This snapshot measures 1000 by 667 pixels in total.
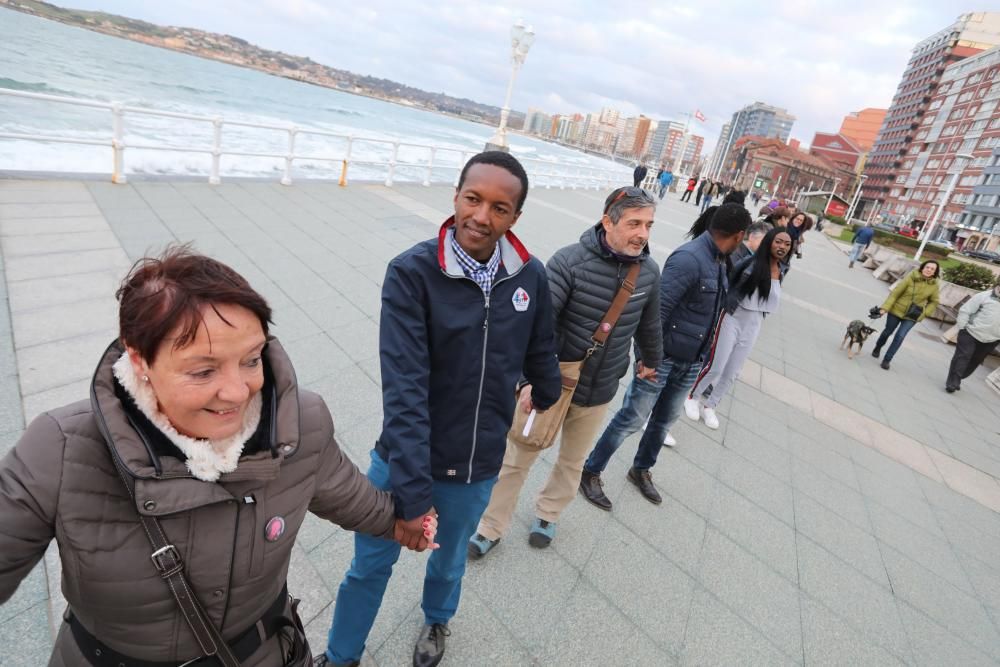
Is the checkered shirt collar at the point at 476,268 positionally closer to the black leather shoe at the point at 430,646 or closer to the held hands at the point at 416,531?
the held hands at the point at 416,531

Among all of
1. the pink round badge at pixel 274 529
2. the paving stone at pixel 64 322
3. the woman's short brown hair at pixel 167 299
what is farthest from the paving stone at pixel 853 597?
the paving stone at pixel 64 322

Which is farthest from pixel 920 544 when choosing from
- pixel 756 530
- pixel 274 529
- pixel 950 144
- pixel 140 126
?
pixel 950 144

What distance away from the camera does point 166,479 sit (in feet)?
2.82

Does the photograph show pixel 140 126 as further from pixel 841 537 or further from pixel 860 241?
pixel 860 241

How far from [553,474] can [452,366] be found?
54.8 inches

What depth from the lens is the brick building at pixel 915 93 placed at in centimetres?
7081

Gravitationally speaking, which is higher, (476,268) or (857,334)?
(476,268)

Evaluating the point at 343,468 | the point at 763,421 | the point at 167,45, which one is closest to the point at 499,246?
the point at 343,468

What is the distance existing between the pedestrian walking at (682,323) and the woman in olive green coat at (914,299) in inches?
227

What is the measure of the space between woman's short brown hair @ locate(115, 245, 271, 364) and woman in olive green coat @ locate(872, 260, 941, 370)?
862 centimetres

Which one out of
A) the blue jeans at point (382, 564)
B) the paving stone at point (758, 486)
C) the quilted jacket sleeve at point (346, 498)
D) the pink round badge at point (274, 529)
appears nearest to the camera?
the pink round badge at point (274, 529)

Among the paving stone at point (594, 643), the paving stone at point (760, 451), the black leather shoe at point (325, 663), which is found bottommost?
the paving stone at point (594, 643)

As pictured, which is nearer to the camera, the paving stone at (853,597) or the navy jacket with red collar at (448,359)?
the navy jacket with red collar at (448,359)

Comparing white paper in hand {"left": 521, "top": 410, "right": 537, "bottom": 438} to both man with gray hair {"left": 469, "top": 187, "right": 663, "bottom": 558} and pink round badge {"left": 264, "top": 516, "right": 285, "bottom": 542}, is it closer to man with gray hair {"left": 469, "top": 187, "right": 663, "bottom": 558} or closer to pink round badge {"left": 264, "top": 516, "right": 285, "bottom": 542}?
man with gray hair {"left": 469, "top": 187, "right": 663, "bottom": 558}
